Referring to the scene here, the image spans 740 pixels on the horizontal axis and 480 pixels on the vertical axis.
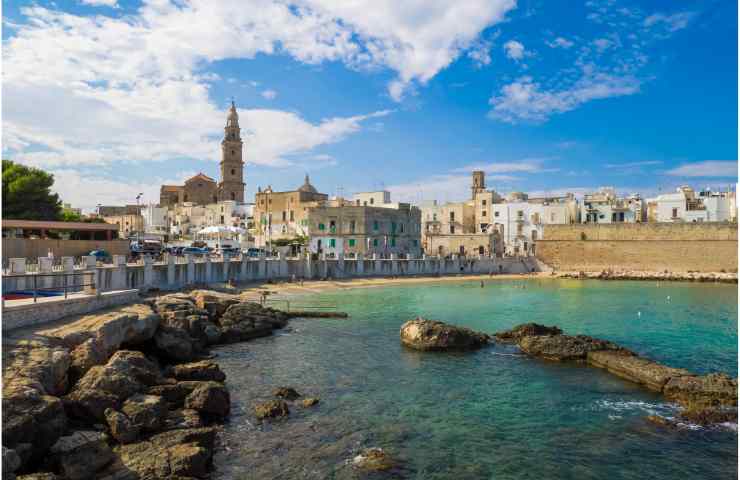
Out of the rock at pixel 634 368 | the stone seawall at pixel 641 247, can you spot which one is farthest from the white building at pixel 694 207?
the rock at pixel 634 368

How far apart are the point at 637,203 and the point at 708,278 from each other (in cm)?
2147

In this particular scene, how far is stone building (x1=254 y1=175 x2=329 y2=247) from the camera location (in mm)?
70188

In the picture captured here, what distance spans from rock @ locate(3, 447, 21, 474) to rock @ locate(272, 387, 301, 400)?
6.94m

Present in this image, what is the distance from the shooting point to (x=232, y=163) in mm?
94375

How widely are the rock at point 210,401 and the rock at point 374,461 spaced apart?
3.94 metres

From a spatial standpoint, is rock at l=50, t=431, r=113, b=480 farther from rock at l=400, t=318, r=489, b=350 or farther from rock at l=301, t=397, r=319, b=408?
rock at l=400, t=318, r=489, b=350

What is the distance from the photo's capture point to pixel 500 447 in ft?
37.6

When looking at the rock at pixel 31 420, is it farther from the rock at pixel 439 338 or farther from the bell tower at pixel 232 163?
the bell tower at pixel 232 163

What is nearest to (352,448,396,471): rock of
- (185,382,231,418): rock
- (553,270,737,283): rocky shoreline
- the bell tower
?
(185,382,231,418): rock

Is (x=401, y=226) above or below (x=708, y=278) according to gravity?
above

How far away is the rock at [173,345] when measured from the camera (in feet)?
55.7

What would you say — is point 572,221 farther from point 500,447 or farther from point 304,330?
point 500,447

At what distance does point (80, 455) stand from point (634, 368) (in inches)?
617

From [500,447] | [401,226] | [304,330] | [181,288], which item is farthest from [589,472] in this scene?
[401,226]
